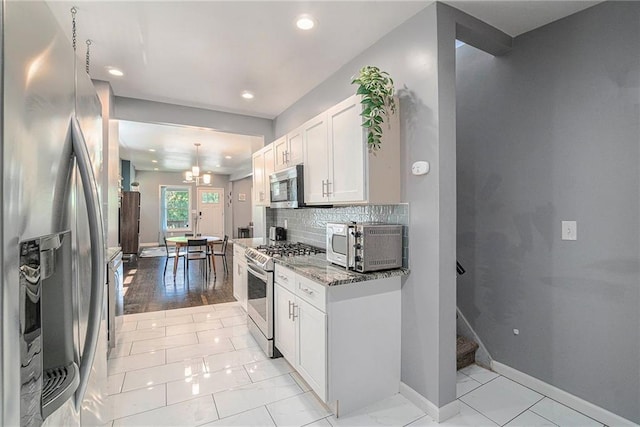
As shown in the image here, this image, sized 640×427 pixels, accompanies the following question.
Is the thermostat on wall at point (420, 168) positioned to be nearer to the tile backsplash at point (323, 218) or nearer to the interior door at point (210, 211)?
the tile backsplash at point (323, 218)

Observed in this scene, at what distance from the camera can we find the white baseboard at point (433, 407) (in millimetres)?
1984

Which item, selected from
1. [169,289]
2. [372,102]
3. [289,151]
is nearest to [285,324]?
[289,151]

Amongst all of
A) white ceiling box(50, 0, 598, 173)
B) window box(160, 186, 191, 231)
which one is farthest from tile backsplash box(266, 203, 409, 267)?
window box(160, 186, 191, 231)

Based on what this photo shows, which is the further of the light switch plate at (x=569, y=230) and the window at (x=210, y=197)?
the window at (x=210, y=197)

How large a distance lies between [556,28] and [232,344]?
3.70 metres

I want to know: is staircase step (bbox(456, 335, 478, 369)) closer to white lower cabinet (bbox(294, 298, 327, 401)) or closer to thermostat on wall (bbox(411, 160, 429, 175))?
white lower cabinet (bbox(294, 298, 327, 401))

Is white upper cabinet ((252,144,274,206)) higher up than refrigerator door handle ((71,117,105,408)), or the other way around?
white upper cabinet ((252,144,274,206))

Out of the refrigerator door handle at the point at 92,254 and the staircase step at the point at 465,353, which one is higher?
the refrigerator door handle at the point at 92,254

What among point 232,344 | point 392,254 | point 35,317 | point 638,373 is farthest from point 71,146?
point 638,373

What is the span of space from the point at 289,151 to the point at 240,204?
9.27 metres

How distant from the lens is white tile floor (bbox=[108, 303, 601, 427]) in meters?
1.98

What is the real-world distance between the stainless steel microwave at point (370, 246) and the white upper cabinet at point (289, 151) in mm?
1127

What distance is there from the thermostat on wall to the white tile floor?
1.57 m

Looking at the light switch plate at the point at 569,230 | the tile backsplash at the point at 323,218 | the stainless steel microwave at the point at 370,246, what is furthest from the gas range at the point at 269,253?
the light switch plate at the point at 569,230
